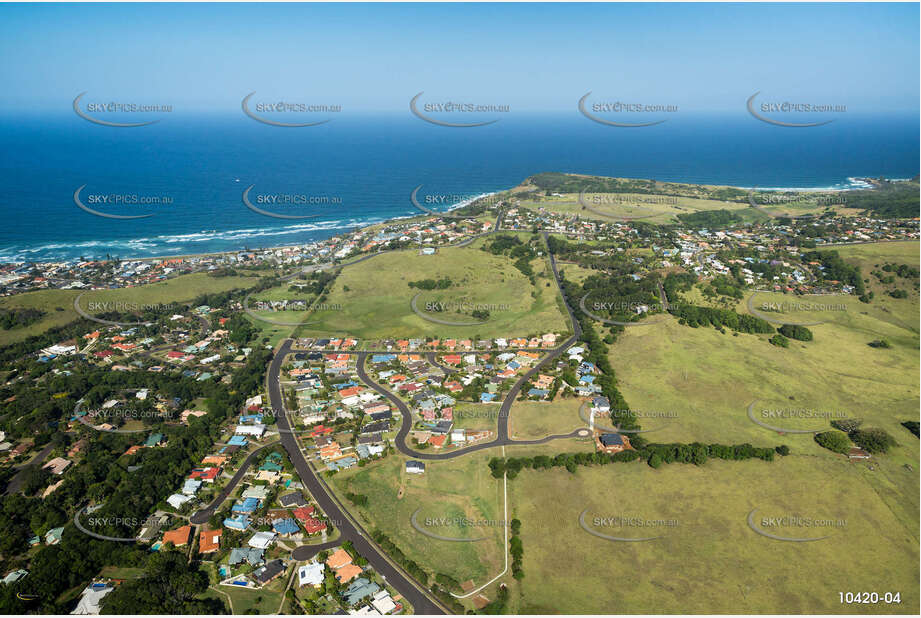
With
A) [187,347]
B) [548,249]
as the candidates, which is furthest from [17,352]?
[548,249]

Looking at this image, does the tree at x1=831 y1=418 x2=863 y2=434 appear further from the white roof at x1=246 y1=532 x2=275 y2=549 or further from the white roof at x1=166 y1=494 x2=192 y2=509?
the white roof at x1=166 y1=494 x2=192 y2=509

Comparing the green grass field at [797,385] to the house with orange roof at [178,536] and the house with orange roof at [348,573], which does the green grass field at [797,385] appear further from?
the house with orange roof at [178,536]

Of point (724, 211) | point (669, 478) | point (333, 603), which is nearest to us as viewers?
point (333, 603)

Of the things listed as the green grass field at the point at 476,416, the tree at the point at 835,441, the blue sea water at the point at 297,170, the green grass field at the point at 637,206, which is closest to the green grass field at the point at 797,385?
the tree at the point at 835,441

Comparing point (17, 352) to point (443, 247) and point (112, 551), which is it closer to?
point (112, 551)

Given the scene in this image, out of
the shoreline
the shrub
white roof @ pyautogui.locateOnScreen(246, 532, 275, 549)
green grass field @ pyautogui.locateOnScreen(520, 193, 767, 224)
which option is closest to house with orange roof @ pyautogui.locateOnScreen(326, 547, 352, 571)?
white roof @ pyautogui.locateOnScreen(246, 532, 275, 549)

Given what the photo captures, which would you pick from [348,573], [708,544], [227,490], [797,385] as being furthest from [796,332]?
[227,490]

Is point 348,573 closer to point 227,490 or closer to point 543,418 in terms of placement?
point 227,490
